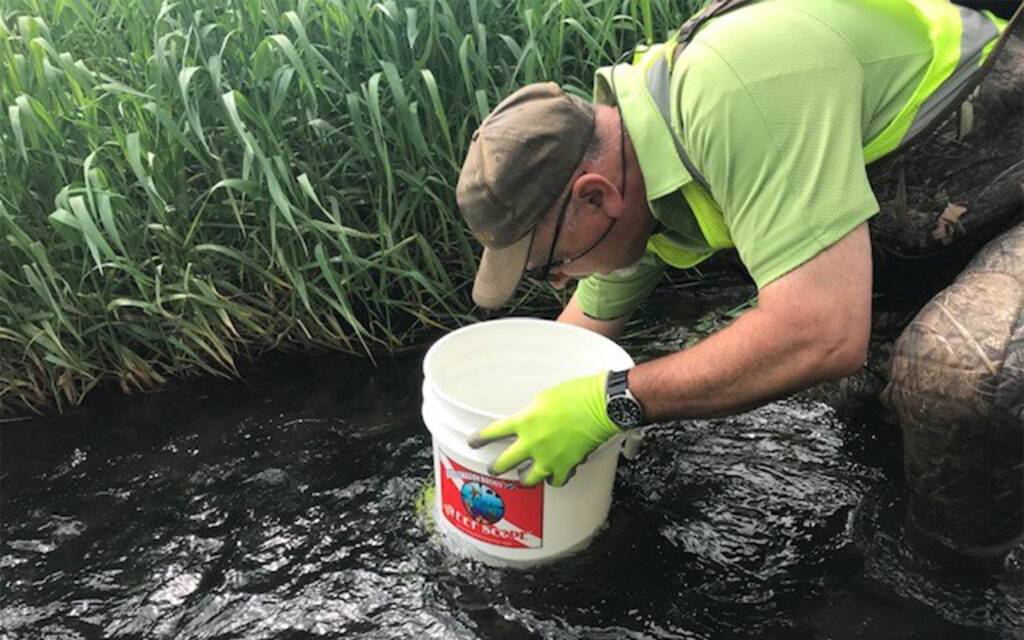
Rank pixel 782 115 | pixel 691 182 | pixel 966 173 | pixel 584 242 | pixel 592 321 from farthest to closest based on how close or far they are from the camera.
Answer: pixel 592 321
pixel 966 173
pixel 584 242
pixel 691 182
pixel 782 115

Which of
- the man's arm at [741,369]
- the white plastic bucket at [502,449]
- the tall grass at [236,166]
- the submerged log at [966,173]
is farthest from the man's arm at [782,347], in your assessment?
the tall grass at [236,166]

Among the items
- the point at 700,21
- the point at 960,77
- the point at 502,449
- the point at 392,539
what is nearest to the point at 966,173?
the point at 960,77

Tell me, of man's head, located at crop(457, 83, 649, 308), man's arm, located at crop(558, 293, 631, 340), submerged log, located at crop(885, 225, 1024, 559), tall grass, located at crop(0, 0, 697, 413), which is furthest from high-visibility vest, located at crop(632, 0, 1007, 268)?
tall grass, located at crop(0, 0, 697, 413)

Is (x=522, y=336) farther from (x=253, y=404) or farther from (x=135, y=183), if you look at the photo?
(x=135, y=183)

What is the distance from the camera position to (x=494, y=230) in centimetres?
143

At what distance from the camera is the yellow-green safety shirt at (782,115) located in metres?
1.20

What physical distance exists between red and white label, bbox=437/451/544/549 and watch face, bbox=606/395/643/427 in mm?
180

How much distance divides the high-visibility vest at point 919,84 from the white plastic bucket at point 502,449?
0.99 feet

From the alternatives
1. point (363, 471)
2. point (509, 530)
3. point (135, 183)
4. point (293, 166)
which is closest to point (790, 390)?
point (509, 530)

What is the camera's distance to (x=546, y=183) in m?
1.35

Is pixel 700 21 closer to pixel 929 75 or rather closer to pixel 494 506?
pixel 929 75

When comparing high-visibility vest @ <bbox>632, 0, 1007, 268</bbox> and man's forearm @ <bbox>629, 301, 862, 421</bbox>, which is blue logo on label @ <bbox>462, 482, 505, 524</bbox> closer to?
man's forearm @ <bbox>629, 301, 862, 421</bbox>

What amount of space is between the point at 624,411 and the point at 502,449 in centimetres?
22

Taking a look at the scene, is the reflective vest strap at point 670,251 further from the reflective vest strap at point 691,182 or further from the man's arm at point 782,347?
the man's arm at point 782,347
